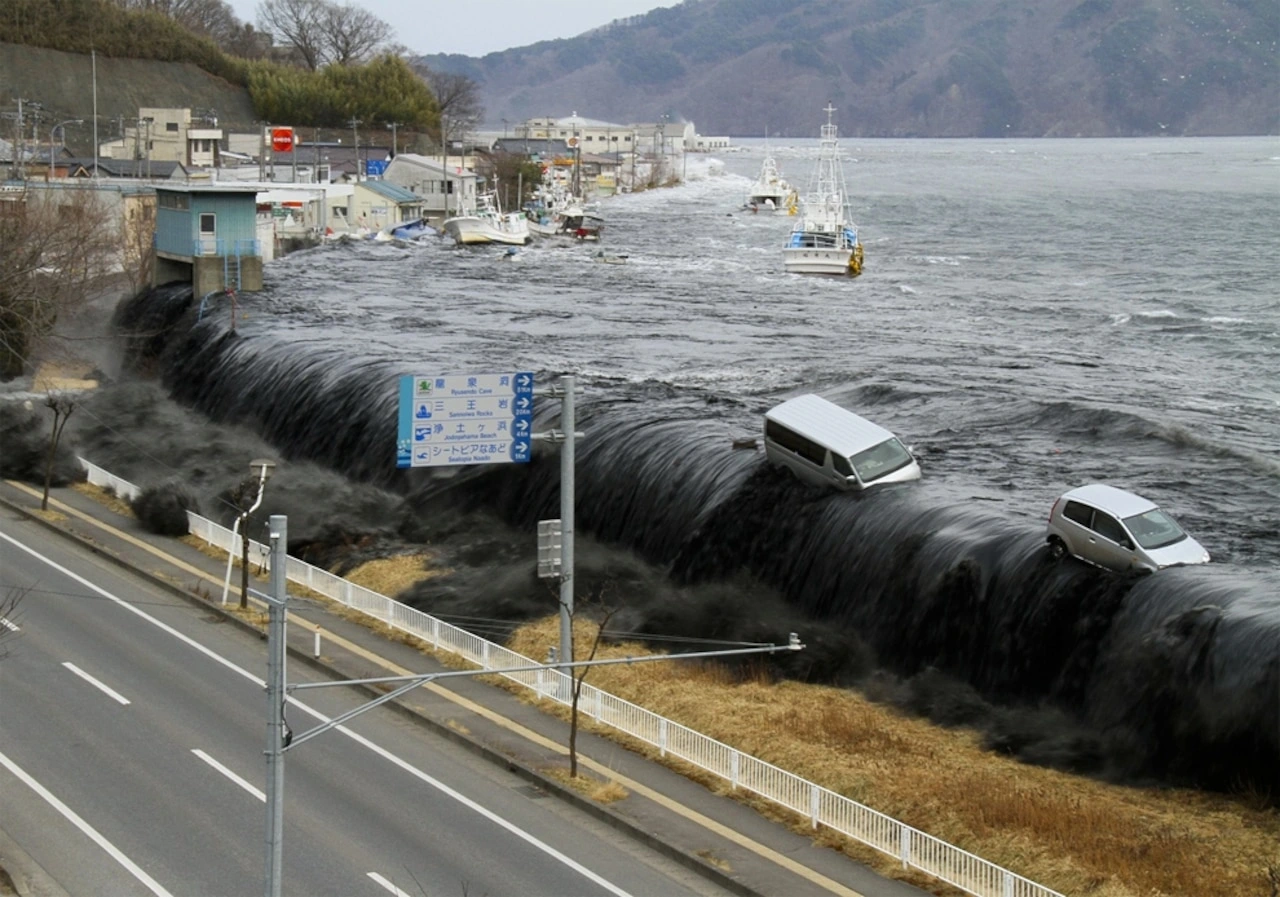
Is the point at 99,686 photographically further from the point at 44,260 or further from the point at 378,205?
the point at 378,205

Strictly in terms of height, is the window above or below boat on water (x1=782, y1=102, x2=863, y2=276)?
above

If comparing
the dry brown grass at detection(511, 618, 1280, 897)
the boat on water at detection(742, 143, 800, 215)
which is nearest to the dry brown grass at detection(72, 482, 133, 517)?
the dry brown grass at detection(511, 618, 1280, 897)

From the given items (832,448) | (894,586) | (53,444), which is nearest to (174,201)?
(53,444)

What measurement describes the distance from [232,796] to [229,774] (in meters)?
0.81

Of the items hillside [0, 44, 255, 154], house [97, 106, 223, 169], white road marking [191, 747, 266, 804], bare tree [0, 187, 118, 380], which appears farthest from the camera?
hillside [0, 44, 255, 154]

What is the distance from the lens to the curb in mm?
19781

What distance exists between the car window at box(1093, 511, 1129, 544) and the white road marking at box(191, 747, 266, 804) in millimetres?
14393

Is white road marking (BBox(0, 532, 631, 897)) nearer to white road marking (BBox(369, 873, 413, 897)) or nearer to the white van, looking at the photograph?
white road marking (BBox(369, 873, 413, 897))

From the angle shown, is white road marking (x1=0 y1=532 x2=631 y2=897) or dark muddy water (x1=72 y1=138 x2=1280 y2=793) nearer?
white road marking (x1=0 y1=532 x2=631 y2=897)

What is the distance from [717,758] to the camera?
22969 millimetres

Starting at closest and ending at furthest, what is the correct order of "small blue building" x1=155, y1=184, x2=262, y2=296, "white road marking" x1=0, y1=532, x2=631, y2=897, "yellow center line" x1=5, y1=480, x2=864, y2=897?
"yellow center line" x1=5, y1=480, x2=864, y2=897
"white road marking" x1=0, y1=532, x2=631, y2=897
"small blue building" x1=155, y1=184, x2=262, y2=296

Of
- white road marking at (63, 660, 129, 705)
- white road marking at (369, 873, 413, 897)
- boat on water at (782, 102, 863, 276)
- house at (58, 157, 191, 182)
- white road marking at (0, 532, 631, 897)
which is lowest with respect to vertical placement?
white road marking at (0, 532, 631, 897)

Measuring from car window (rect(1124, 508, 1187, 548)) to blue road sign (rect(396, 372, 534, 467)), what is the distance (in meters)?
10.3

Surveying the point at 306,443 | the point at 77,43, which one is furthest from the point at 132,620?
the point at 77,43
